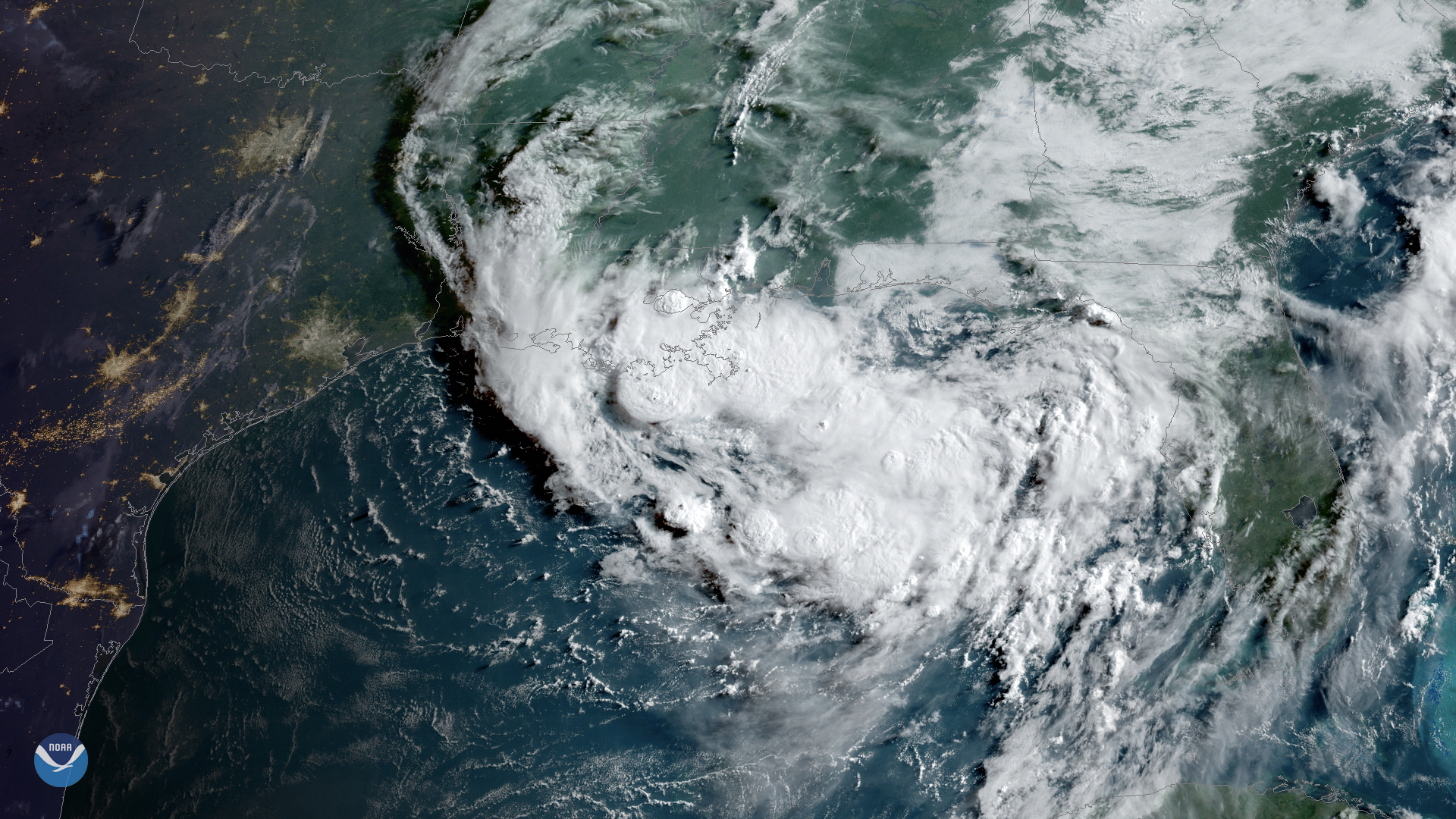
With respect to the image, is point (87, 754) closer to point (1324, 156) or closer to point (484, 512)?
point (484, 512)

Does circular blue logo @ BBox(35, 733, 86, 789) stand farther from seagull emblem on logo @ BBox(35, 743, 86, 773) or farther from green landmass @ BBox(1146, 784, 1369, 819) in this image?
green landmass @ BBox(1146, 784, 1369, 819)

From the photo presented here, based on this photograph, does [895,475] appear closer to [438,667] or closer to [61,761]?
[438,667]

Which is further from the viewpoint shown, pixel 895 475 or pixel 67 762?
pixel 67 762

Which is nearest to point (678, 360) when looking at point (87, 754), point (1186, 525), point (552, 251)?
point (552, 251)

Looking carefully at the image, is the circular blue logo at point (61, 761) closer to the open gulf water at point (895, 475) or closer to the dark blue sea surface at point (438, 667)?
the dark blue sea surface at point (438, 667)

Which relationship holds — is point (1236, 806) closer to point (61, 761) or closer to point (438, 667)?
point (438, 667)

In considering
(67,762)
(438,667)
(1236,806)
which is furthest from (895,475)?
(67,762)

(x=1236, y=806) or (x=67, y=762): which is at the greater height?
(x=67, y=762)

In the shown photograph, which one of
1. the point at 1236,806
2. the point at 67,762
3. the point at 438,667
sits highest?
the point at 438,667

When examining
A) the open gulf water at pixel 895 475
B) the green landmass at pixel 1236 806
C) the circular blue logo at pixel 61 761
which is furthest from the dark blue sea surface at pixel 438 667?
the green landmass at pixel 1236 806

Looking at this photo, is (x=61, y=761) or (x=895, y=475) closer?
(x=895, y=475)
